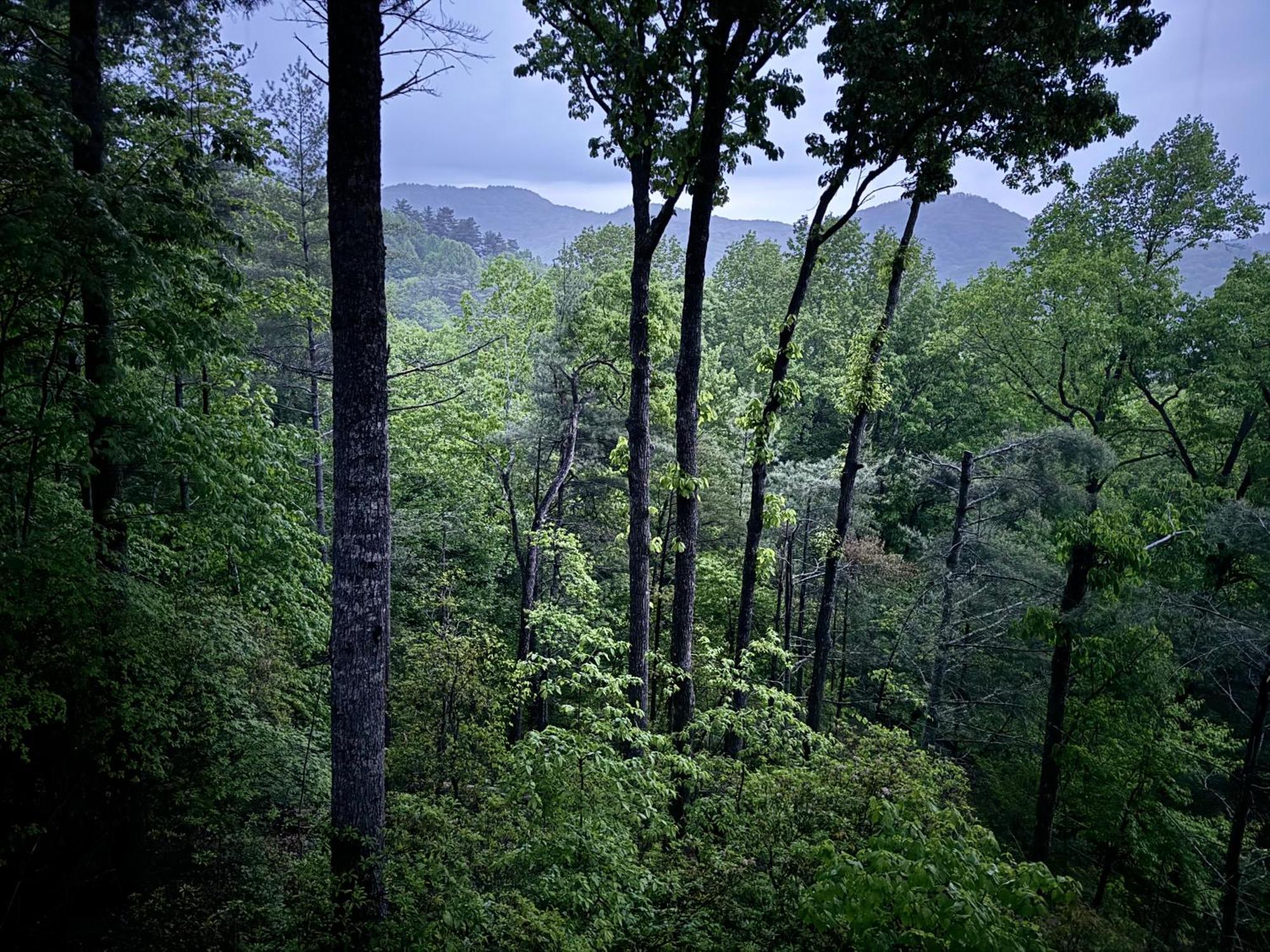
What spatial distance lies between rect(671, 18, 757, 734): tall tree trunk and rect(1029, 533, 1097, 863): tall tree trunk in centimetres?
748

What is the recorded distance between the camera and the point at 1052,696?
1129cm

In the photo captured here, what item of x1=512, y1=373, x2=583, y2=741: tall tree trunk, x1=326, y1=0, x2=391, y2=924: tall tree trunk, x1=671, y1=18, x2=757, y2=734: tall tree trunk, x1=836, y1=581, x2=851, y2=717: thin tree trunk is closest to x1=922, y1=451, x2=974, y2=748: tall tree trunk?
x1=836, y1=581, x2=851, y2=717: thin tree trunk

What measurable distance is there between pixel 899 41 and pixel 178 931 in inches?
444

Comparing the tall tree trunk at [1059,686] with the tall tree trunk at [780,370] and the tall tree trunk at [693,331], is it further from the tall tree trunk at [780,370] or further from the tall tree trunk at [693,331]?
the tall tree trunk at [693,331]

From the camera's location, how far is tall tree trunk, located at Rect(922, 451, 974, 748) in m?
12.8

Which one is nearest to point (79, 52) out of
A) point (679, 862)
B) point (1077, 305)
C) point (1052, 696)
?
point (679, 862)

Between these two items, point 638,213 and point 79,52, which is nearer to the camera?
point 79,52

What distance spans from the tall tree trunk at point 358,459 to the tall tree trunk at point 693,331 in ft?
10.7

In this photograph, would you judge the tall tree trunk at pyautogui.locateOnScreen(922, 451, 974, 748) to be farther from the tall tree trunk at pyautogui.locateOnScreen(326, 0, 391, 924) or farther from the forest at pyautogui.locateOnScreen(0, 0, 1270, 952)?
the tall tree trunk at pyautogui.locateOnScreen(326, 0, 391, 924)

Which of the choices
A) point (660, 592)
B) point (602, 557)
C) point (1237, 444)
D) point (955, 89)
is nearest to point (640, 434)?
point (955, 89)

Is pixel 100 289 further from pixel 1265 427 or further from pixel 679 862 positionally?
pixel 1265 427

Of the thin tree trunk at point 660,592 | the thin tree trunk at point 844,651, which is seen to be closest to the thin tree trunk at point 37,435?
the thin tree trunk at point 660,592

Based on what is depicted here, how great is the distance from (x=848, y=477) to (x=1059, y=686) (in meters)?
6.03

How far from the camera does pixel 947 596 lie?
13156 millimetres
